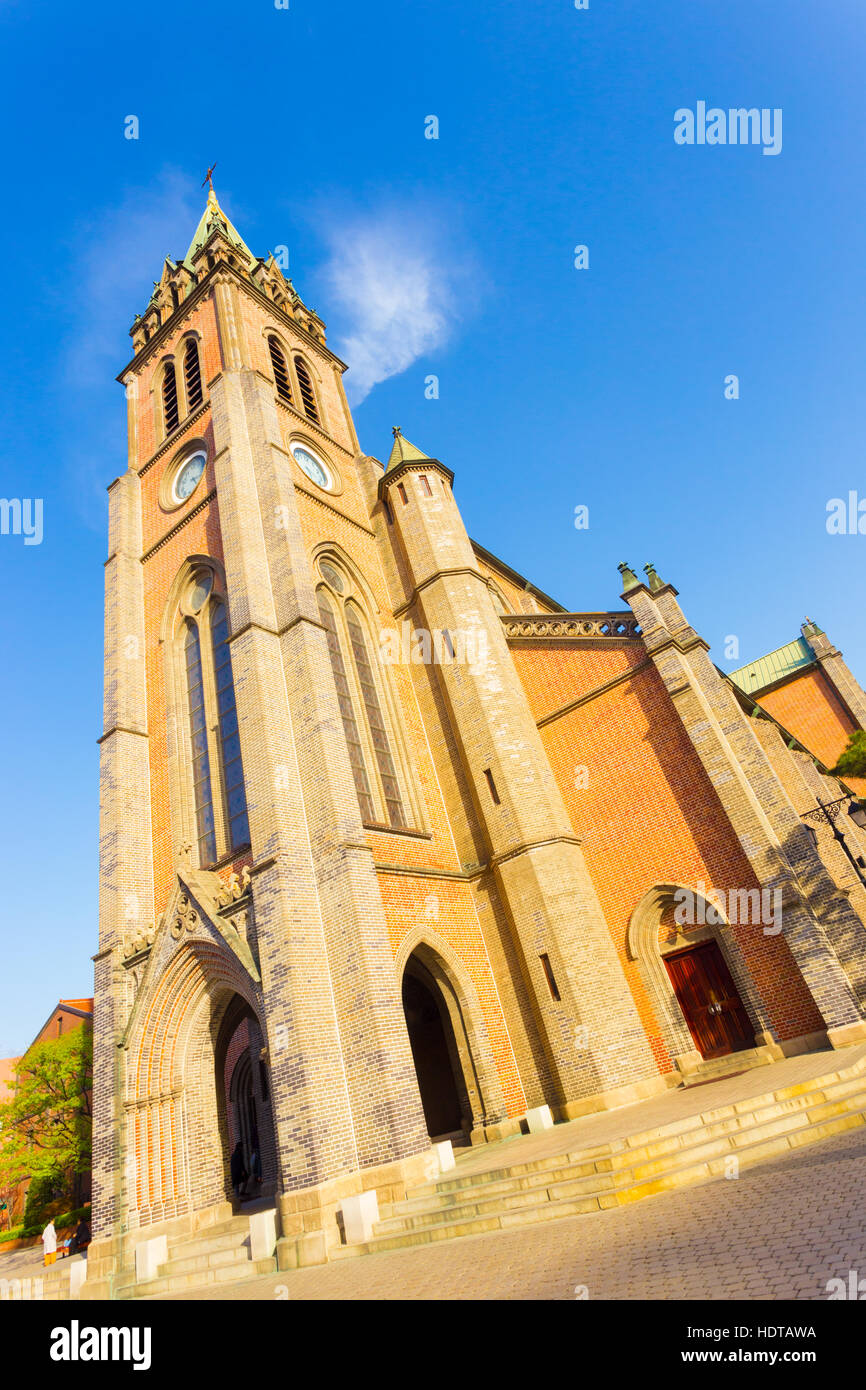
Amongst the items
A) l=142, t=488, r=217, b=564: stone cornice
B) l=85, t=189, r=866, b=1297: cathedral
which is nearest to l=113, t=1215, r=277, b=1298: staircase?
l=85, t=189, r=866, b=1297: cathedral

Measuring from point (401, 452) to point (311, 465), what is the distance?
263cm

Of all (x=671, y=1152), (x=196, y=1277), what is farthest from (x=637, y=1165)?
(x=196, y=1277)

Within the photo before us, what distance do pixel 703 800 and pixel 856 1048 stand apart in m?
4.94

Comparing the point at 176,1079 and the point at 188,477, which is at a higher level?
the point at 188,477

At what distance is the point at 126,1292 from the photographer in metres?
11.2

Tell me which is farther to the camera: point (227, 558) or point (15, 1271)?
point (15, 1271)

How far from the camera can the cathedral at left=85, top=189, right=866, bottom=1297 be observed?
39.9 feet

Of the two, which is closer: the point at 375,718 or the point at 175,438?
the point at 375,718

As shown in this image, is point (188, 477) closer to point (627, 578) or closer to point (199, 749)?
point (199, 749)

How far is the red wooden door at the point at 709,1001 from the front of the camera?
1407 centimetres

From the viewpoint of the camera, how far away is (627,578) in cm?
1727

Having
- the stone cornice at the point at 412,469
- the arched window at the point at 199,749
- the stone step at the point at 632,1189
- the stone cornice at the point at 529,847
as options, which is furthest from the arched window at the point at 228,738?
the stone step at the point at 632,1189
